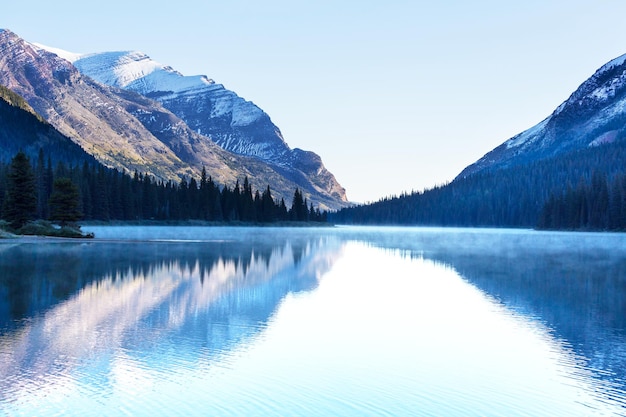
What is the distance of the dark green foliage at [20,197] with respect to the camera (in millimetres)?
76438

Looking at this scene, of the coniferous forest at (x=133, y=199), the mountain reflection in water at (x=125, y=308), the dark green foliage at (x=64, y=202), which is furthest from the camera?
the coniferous forest at (x=133, y=199)

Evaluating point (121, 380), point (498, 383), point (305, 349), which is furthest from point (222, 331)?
point (498, 383)

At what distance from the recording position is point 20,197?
76125 mm

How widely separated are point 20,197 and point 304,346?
67.7 metres

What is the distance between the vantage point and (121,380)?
13680 mm

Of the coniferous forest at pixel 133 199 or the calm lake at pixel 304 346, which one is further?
the coniferous forest at pixel 133 199

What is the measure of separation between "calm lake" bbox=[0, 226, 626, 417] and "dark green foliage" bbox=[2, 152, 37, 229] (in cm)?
4603

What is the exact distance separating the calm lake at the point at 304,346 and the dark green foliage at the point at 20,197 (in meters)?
46.0

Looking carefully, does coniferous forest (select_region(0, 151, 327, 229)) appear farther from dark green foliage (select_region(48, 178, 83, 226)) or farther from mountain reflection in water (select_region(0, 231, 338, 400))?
mountain reflection in water (select_region(0, 231, 338, 400))

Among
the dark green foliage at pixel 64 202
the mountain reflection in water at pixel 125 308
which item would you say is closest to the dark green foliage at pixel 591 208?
the dark green foliage at pixel 64 202

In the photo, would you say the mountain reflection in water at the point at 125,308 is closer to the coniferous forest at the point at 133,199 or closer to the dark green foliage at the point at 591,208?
the coniferous forest at the point at 133,199

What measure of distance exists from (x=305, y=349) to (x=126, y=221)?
5816 inches

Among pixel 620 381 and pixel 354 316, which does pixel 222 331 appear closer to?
pixel 354 316

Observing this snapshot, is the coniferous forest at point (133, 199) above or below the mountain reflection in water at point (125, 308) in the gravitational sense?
above
